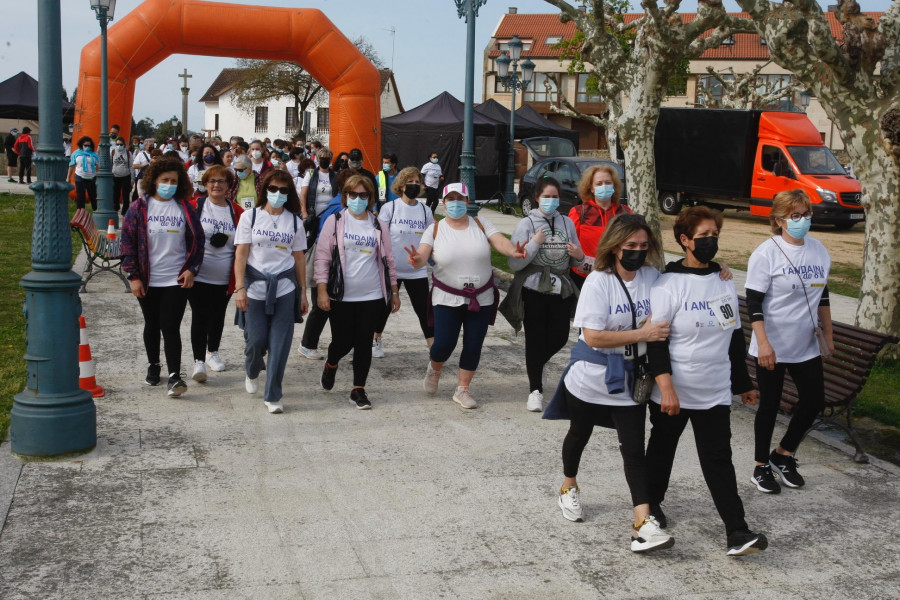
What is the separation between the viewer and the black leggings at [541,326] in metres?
7.22

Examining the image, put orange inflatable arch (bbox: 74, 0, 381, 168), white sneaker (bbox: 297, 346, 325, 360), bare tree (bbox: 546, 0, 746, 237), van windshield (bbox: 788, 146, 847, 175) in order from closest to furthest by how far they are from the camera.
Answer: white sneaker (bbox: 297, 346, 325, 360)
bare tree (bbox: 546, 0, 746, 237)
orange inflatable arch (bbox: 74, 0, 381, 168)
van windshield (bbox: 788, 146, 847, 175)

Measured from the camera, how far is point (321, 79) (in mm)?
24859

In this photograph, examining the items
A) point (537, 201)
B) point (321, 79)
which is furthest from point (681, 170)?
point (537, 201)

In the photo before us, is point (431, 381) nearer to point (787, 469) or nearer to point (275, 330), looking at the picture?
point (275, 330)

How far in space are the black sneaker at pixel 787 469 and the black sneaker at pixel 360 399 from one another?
9.22 ft

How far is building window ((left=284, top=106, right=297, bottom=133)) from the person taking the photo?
7831 cm

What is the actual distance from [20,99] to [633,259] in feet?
110

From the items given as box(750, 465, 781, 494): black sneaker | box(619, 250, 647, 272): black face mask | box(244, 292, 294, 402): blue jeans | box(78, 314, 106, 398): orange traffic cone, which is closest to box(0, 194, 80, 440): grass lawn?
box(78, 314, 106, 398): orange traffic cone

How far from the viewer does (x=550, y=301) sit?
23.7ft

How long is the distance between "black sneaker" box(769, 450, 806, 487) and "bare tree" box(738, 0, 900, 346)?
3606 mm

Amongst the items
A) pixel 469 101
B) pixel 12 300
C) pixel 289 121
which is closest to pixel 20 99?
pixel 469 101

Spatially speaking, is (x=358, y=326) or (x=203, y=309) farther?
(x=203, y=309)

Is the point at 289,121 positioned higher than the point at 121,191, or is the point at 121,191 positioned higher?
the point at 289,121

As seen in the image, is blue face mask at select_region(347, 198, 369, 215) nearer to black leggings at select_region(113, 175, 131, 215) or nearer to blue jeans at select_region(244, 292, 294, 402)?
blue jeans at select_region(244, 292, 294, 402)
